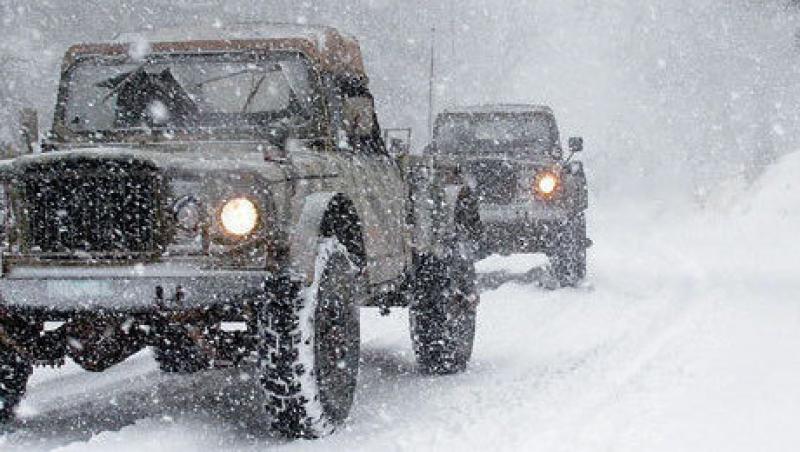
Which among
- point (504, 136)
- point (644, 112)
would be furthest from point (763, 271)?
point (644, 112)

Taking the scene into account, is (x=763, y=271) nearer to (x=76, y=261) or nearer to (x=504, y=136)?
(x=504, y=136)

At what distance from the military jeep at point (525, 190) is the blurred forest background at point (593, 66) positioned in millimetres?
18412

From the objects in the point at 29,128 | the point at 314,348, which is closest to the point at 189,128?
the point at 29,128

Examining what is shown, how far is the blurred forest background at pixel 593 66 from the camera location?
42.3 meters

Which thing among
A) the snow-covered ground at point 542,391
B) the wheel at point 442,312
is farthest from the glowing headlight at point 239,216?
the wheel at point 442,312

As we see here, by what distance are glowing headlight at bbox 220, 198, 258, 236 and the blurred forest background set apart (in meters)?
26.9

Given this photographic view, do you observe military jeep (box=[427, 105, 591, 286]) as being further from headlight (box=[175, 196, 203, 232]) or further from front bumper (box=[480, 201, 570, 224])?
headlight (box=[175, 196, 203, 232])

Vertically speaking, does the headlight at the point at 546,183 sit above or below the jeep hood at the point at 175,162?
below

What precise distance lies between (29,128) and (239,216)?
1.91 metres

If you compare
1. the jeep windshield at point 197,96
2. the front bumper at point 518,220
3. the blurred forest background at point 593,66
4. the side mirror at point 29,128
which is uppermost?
the jeep windshield at point 197,96

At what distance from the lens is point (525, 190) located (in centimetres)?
1185

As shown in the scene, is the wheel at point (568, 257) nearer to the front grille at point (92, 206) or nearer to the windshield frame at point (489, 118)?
the windshield frame at point (489, 118)

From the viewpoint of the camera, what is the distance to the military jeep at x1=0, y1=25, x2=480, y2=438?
4766 millimetres

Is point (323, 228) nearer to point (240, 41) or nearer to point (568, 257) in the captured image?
point (240, 41)
